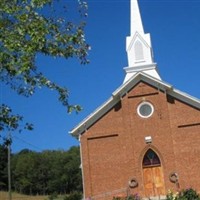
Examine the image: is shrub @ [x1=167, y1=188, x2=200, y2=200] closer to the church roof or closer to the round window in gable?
the church roof

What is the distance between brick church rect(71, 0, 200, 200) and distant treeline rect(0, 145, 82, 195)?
63.0m

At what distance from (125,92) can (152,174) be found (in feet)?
18.2

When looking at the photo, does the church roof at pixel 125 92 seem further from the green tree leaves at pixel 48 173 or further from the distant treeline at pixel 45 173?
the distant treeline at pixel 45 173

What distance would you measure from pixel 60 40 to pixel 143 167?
2096 centimetres

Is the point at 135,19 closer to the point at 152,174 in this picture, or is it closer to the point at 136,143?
the point at 136,143

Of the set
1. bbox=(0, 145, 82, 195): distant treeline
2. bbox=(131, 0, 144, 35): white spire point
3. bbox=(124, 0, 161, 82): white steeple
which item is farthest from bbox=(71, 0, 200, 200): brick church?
bbox=(0, 145, 82, 195): distant treeline

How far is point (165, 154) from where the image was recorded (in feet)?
96.2

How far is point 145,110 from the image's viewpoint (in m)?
30.2

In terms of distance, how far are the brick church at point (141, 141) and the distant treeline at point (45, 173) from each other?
6298 cm

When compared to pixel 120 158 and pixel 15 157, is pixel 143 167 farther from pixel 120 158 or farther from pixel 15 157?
pixel 15 157

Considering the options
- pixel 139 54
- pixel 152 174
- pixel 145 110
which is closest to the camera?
pixel 152 174

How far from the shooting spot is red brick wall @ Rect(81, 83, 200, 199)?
29.1 metres

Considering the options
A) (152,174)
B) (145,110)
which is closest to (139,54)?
(145,110)

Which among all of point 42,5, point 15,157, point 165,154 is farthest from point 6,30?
point 15,157
